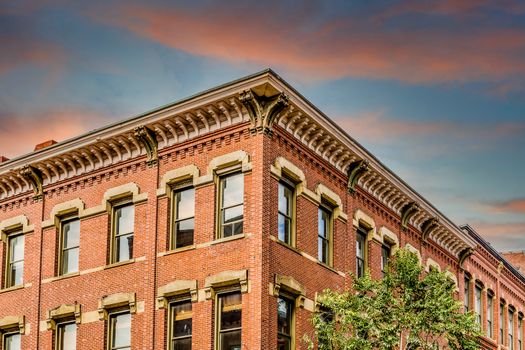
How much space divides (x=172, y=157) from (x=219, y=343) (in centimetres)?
628

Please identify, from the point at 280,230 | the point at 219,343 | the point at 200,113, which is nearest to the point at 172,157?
the point at 200,113

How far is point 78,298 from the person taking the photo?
3094cm

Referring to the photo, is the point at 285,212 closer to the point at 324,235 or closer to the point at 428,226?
the point at 324,235

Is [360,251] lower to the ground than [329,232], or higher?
lower

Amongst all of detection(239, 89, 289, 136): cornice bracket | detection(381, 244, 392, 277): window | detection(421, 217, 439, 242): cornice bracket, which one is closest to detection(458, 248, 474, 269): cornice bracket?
detection(421, 217, 439, 242): cornice bracket

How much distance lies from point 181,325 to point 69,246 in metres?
6.19

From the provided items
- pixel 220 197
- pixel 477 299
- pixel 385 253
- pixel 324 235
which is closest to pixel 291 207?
pixel 220 197

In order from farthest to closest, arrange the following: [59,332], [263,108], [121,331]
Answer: [59,332], [121,331], [263,108]

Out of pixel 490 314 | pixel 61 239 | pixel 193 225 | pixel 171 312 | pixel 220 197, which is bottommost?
pixel 171 312

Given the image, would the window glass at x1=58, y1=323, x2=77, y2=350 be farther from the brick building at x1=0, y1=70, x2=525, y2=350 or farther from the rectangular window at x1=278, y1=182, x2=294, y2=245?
the rectangular window at x1=278, y1=182, x2=294, y2=245

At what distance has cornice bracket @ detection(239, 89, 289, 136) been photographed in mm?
27547

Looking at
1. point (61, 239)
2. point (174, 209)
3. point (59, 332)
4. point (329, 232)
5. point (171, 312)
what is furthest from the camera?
point (61, 239)

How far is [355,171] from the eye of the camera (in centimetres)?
3266

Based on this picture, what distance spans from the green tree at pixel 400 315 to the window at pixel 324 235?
3.05 m
